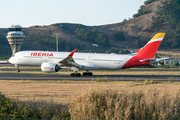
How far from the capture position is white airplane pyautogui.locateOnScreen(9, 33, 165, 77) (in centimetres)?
4338

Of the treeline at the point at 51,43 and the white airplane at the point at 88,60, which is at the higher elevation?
the treeline at the point at 51,43

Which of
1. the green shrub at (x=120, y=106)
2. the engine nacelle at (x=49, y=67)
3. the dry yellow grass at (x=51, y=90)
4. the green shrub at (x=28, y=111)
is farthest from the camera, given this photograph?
the engine nacelle at (x=49, y=67)

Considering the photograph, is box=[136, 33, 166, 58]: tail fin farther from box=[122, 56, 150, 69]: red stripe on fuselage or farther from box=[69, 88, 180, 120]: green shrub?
box=[69, 88, 180, 120]: green shrub

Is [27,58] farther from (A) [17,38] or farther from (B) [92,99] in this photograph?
(A) [17,38]

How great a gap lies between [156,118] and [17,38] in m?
92.4

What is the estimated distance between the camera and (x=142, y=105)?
1594cm

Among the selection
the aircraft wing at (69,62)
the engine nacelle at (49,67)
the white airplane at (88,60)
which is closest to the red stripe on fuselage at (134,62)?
the white airplane at (88,60)

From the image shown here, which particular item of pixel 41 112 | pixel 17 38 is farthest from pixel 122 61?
pixel 17 38

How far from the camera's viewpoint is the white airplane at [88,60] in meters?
43.4

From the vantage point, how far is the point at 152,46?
43.5 metres

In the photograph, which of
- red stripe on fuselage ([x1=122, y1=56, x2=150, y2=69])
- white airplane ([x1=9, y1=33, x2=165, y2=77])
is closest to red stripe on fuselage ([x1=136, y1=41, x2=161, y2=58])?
white airplane ([x1=9, y1=33, x2=165, y2=77])

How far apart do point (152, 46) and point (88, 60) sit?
11655 mm

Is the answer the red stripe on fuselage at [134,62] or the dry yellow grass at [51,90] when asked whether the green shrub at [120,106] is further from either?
the red stripe on fuselage at [134,62]

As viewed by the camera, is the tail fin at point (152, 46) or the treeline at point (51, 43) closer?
the tail fin at point (152, 46)
